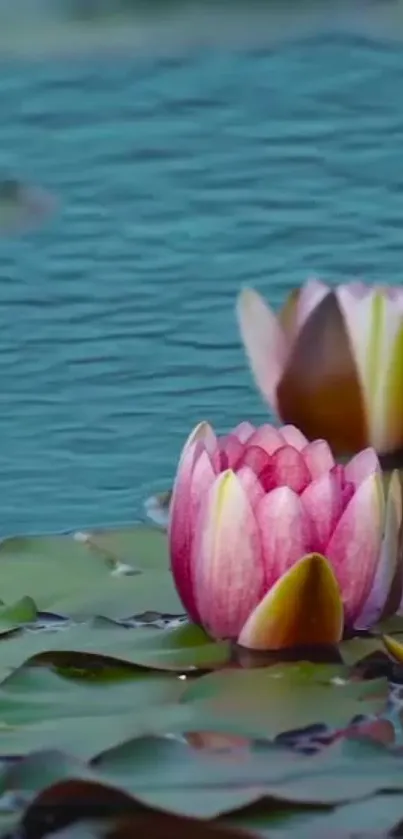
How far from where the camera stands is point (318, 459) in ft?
4.45

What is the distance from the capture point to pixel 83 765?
46.3 inches

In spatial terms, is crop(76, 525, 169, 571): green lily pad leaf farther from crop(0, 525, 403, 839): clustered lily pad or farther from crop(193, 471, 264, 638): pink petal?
crop(193, 471, 264, 638): pink petal

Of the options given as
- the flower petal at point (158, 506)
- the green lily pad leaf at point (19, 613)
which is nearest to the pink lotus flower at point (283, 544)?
the green lily pad leaf at point (19, 613)

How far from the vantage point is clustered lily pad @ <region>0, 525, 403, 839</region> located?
113 centimetres

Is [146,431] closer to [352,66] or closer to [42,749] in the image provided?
[42,749]

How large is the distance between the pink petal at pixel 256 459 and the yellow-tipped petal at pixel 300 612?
9cm

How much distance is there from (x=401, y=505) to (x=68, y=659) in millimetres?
221

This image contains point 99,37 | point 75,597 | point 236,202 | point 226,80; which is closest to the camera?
point 75,597

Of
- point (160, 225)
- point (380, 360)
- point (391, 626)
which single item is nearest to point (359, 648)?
point (391, 626)

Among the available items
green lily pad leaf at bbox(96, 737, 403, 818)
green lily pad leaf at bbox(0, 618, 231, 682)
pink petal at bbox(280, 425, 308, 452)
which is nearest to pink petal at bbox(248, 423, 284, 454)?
pink petal at bbox(280, 425, 308, 452)

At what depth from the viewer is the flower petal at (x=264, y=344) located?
5.55 ft

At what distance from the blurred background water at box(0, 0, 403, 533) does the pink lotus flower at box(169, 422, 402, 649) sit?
0.28 metres

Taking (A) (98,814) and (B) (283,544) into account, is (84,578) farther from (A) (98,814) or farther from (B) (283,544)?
(A) (98,814)

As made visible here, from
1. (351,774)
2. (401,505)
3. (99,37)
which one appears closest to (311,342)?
(401,505)
